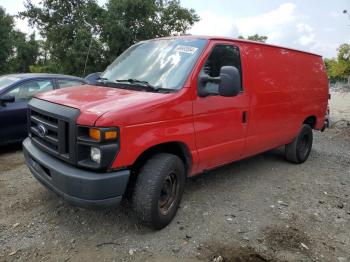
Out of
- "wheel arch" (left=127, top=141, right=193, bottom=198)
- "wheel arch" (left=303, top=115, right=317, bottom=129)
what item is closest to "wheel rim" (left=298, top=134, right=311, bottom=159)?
"wheel arch" (left=303, top=115, right=317, bottom=129)

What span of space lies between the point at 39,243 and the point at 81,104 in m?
1.48

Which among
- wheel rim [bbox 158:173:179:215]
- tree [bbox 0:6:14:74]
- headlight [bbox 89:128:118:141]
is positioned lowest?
wheel rim [bbox 158:173:179:215]

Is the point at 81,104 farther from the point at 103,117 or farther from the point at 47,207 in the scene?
the point at 47,207

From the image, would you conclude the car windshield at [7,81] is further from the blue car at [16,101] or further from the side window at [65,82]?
the side window at [65,82]

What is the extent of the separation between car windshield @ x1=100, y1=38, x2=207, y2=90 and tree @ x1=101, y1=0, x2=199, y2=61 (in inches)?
522

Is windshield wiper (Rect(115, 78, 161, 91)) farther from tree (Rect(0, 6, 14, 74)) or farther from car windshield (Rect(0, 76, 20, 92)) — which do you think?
tree (Rect(0, 6, 14, 74))

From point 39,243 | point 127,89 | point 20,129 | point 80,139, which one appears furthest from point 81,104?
point 20,129

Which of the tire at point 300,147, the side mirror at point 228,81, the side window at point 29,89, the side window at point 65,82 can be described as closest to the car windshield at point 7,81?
the side window at point 29,89

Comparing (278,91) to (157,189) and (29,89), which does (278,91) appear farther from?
(29,89)

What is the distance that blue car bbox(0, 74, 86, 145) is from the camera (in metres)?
6.21

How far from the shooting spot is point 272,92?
5270mm

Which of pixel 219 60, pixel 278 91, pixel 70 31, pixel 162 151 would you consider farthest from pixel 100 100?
pixel 70 31

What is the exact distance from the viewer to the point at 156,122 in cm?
352

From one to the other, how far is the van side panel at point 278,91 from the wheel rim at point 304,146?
406 millimetres
